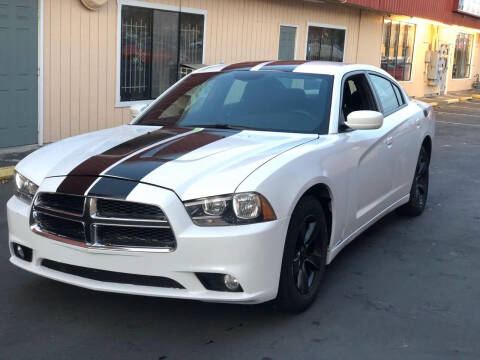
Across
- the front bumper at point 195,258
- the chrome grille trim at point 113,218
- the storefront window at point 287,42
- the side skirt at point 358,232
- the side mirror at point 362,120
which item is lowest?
the side skirt at point 358,232

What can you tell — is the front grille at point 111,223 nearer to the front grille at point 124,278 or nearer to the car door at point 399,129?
the front grille at point 124,278

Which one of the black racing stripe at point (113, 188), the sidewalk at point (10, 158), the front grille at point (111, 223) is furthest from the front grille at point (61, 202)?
the sidewalk at point (10, 158)

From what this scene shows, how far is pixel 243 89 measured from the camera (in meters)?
5.31

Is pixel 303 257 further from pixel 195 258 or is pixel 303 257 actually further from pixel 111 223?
pixel 111 223

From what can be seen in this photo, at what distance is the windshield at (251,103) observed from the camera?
195 inches

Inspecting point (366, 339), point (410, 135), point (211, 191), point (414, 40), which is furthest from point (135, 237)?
point (414, 40)

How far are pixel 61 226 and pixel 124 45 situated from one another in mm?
8310

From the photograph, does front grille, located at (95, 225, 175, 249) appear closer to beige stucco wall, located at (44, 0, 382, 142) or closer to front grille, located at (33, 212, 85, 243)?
front grille, located at (33, 212, 85, 243)

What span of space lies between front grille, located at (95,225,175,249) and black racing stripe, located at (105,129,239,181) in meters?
0.29

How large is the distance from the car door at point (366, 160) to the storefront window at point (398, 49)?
656 inches

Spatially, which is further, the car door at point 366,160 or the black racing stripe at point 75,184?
the car door at point 366,160

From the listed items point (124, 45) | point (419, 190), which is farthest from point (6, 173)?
point (419, 190)

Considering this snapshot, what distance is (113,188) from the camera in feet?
12.3

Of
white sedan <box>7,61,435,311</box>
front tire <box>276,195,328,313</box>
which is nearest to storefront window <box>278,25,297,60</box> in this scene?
white sedan <box>7,61,435,311</box>
